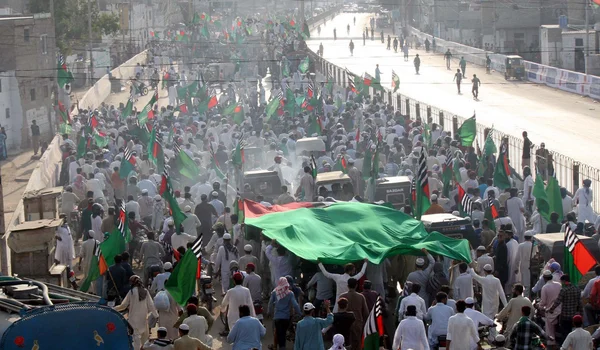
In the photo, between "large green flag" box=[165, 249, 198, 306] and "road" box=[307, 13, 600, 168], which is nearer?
"large green flag" box=[165, 249, 198, 306]

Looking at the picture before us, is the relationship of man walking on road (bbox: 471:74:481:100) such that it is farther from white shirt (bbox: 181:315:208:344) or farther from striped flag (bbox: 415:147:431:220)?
white shirt (bbox: 181:315:208:344)

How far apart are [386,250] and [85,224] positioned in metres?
6.61

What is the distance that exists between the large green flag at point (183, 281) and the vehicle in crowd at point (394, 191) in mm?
6992

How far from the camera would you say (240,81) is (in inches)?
2034

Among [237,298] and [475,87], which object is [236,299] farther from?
[475,87]

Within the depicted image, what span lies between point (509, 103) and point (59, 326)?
40551mm

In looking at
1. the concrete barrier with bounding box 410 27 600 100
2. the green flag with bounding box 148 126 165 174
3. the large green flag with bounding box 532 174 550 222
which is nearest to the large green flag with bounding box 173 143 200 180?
the green flag with bounding box 148 126 165 174

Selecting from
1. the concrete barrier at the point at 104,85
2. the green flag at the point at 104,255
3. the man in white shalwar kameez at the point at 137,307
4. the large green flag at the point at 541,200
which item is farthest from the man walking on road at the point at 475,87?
the man in white shalwar kameez at the point at 137,307

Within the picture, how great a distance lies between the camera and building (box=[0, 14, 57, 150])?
1683 inches

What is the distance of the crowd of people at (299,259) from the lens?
13.2m

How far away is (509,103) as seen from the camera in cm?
4966

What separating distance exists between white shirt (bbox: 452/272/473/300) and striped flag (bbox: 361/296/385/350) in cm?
204

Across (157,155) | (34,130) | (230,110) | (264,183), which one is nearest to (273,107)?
(230,110)

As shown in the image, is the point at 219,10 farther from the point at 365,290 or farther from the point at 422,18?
the point at 365,290
